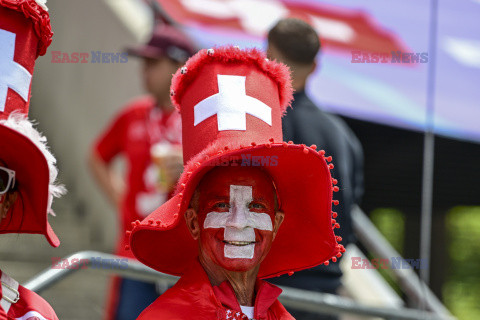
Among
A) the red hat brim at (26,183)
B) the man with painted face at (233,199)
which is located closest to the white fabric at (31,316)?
the red hat brim at (26,183)

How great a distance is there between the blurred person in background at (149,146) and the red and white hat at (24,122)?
2.03m

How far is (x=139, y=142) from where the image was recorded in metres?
5.68

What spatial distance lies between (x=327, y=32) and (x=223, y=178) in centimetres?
270

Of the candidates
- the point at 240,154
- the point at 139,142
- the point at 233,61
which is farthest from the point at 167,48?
the point at 240,154

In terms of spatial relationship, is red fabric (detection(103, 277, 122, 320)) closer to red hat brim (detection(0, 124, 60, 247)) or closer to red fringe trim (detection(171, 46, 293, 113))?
red fringe trim (detection(171, 46, 293, 113))

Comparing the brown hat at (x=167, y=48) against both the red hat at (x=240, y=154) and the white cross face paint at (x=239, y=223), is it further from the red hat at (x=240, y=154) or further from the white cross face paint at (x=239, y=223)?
the white cross face paint at (x=239, y=223)

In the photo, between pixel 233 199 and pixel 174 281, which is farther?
pixel 174 281

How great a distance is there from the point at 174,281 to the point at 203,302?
5.32 ft

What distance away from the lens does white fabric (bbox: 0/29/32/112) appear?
297cm

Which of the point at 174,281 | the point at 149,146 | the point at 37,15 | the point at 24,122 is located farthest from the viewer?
the point at 149,146

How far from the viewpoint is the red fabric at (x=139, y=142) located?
5441 millimetres

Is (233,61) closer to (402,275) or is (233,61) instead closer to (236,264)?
(236,264)

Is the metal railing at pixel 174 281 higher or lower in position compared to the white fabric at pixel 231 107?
lower

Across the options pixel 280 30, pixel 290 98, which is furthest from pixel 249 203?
pixel 280 30
